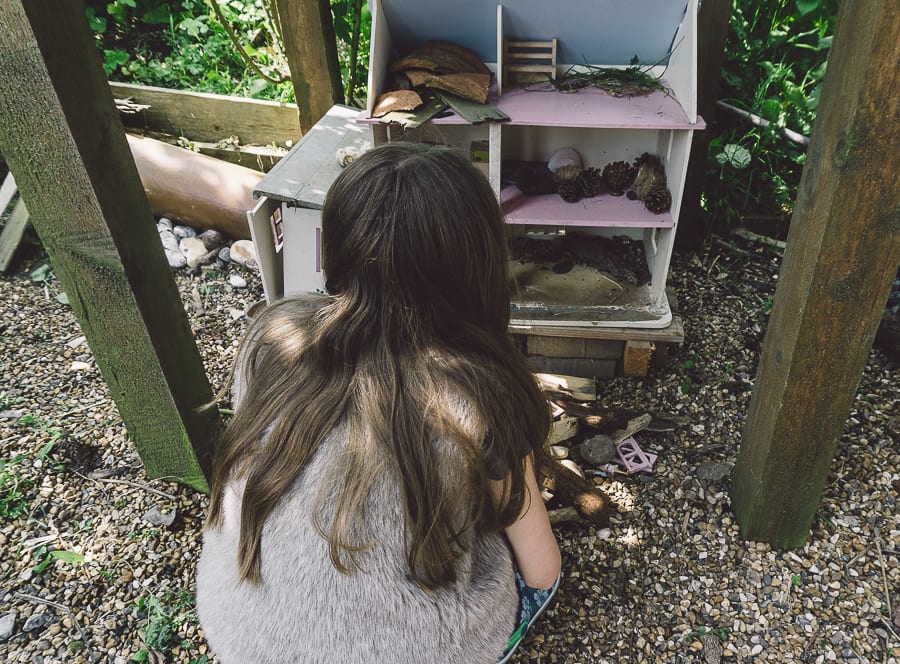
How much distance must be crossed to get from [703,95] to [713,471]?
1.73 metres

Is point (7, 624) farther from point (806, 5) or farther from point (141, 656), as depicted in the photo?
point (806, 5)

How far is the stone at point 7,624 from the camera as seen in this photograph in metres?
1.85

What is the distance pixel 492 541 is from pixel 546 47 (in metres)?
1.98

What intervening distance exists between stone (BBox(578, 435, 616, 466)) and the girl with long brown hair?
1.08 meters

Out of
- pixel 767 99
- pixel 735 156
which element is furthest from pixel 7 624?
pixel 767 99

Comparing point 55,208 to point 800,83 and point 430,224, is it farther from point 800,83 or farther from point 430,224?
point 800,83

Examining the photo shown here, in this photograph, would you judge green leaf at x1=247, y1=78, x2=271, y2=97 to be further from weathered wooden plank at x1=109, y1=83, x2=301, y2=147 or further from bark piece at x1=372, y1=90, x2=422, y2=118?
bark piece at x1=372, y1=90, x2=422, y2=118

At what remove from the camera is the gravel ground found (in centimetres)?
187

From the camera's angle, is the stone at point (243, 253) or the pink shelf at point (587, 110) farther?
the stone at point (243, 253)

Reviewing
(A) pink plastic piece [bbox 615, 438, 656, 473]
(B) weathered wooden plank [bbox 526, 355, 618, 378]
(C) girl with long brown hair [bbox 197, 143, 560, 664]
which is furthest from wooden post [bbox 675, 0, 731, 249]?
(C) girl with long brown hair [bbox 197, 143, 560, 664]

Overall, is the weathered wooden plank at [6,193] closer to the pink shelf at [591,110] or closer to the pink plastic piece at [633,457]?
the pink shelf at [591,110]

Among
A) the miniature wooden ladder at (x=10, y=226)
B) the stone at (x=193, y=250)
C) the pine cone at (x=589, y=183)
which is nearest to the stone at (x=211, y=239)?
the stone at (x=193, y=250)

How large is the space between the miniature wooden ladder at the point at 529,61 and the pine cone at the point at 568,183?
15.0 inches

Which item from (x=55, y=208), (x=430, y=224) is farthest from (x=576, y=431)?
(x=55, y=208)
